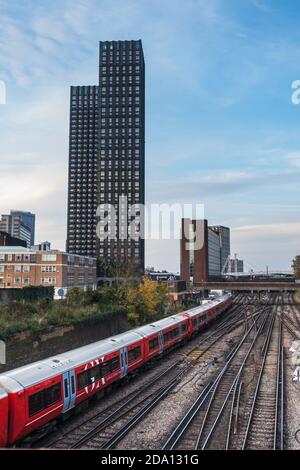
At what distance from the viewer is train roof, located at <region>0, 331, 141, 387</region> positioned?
1484 centimetres

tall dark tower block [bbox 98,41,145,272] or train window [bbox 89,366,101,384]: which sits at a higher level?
tall dark tower block [bbox 98,41,145,272]

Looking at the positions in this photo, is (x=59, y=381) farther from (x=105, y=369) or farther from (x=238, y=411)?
(x=238, y=411)

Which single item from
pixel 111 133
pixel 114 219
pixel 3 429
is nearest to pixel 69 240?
pixel 114 219

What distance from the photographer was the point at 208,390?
22.6m

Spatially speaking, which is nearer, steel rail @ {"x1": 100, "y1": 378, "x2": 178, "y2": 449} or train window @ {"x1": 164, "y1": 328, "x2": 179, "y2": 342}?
steel rail @ {"x1": 100, "y1": 378, "x2": 178, "y2": 449}

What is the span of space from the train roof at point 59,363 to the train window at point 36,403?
47 cm

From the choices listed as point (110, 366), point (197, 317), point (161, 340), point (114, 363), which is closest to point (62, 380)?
point (110, 366)

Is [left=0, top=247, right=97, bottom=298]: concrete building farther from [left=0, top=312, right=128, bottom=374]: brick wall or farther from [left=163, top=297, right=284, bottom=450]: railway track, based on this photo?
[left=163, top=297, right=284, bottom=450]: railway track

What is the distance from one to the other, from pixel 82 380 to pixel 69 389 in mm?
1140

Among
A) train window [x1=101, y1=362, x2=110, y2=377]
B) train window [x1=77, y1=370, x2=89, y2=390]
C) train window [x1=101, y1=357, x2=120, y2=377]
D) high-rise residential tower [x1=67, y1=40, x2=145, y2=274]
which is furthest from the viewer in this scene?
high-rise residential tower [x1=67, y1=40, x2=145, y2=274]

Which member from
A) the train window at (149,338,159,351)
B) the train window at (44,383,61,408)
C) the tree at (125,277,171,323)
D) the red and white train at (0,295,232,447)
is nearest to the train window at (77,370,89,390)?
the red and white train at (0,295,232,447)

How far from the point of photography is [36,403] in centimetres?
1461

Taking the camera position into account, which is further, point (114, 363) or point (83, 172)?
point (83, 172)
